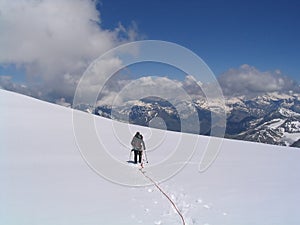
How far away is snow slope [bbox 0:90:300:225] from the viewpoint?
8875 mm

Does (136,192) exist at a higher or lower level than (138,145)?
lower

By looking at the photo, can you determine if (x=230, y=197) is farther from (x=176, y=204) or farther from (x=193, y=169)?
(x=193, y=169)

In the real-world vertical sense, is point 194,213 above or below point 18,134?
below

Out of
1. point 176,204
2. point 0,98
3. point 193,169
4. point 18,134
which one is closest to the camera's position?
point 176,204

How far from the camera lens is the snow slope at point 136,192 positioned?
888 cm

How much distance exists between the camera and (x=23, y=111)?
34188mm

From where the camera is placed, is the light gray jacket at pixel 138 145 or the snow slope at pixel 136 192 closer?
the snow slope at pixel 136 192

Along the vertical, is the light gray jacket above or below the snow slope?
above

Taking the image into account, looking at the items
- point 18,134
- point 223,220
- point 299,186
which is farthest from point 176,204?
point 18,134

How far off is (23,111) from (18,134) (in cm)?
1103

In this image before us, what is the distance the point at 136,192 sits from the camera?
38.3 feet

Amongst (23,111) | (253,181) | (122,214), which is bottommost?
(122,214)

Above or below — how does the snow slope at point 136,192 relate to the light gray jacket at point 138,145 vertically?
below

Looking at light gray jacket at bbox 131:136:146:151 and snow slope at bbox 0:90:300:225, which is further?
light gray jacket at bbox 131:136:146:151
